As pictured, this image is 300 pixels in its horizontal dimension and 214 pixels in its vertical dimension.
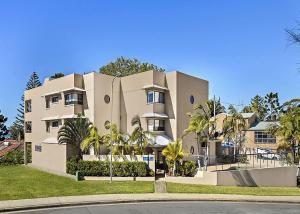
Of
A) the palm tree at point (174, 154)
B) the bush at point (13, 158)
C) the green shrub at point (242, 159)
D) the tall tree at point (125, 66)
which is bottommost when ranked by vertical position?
the bush at point (13, 158)

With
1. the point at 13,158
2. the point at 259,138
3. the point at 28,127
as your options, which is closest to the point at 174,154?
the point at 13,158

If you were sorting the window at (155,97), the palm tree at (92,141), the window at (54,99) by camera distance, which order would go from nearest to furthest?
the palm tree at (92,141), the window at (155,97), the window at (54,99)

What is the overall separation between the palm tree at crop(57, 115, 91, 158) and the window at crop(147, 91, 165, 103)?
7155 mm

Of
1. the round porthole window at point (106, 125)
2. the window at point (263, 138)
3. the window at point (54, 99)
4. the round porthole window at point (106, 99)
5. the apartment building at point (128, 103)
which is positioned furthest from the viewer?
the window at point (263, 138)

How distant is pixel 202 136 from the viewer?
30219 mm

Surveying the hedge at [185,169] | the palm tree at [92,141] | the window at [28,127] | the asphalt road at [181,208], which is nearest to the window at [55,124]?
the window at [28,127]

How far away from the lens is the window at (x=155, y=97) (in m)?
35.3

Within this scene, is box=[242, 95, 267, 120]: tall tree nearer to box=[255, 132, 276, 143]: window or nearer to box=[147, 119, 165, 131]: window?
box=[255, 132, 276, 143]: window

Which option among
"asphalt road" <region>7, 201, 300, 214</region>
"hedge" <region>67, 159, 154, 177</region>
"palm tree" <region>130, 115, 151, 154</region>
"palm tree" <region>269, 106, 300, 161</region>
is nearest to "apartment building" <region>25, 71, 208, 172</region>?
"palm tree" <region>130, 115, 151, 154</region>

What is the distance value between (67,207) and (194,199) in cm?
749

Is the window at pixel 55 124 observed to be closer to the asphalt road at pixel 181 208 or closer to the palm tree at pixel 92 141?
the palm tree at pixel 92 141

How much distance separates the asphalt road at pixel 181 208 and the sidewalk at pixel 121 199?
0.70 metres

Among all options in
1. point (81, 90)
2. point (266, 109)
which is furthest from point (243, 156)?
point (266, 109)

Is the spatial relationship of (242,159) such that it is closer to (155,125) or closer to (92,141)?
(155,125)
